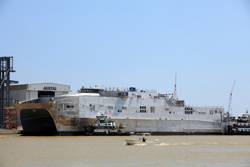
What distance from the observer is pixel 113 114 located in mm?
107000

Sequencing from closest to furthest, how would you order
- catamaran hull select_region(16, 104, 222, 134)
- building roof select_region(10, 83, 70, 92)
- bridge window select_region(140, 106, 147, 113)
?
catamaran hull select_region(16, 104, 222, 134) < bridge window select_region(140, 106, 147, 113) < building roof select_region(10, 83, 70, 92)

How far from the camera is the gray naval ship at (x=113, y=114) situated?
101500 millimetres

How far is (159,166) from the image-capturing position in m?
42.2

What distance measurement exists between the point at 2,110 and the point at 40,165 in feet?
291

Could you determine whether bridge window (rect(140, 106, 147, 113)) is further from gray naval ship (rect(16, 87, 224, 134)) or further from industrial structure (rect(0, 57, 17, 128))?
industrial structure (rect(0, 57, 17, 128))

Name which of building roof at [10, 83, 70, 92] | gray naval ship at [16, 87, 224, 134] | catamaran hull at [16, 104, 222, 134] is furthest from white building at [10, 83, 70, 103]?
catamaran hull at [16, 104, 222, 134]

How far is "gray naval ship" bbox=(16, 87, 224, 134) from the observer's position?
333 ft

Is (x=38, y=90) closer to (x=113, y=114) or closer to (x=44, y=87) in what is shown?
(x=44, y=87)

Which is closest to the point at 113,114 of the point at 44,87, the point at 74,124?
the point at 74,124

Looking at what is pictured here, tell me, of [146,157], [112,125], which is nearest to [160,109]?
[112,125]

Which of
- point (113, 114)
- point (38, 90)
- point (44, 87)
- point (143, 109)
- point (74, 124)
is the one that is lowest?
point (74, 124)

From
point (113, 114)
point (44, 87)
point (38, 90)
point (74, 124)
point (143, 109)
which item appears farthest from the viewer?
point (44, 87)

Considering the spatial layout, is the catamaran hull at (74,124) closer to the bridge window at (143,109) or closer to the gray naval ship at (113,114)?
the gray naval ship at (113,114)

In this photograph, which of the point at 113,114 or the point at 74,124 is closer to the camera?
the point at 74,124
